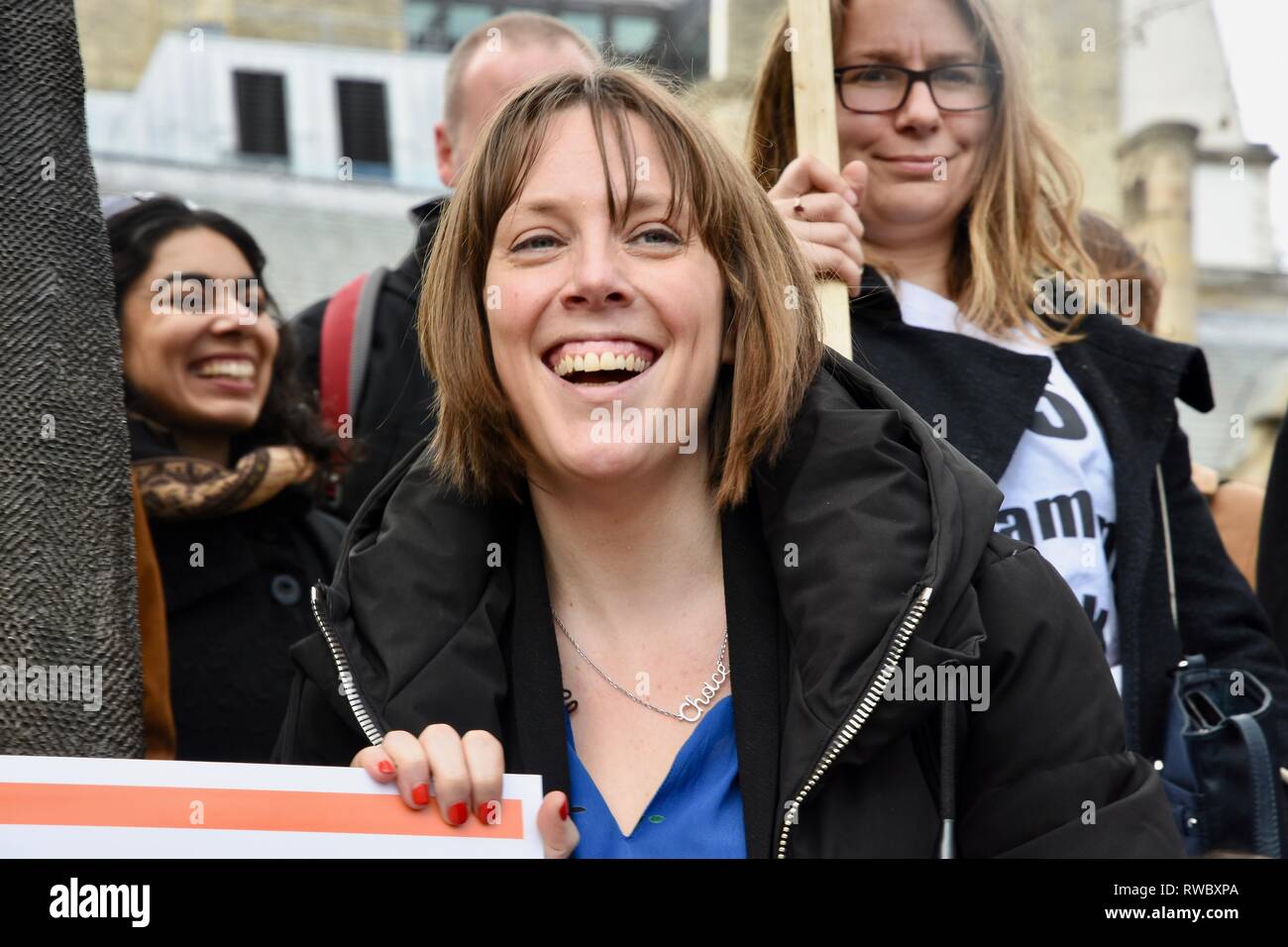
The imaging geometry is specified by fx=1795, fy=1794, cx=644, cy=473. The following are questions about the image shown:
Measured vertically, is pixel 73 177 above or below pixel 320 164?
below

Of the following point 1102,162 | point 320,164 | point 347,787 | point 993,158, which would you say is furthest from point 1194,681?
point 1102,162

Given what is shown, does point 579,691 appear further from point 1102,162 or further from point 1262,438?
point 1102,162

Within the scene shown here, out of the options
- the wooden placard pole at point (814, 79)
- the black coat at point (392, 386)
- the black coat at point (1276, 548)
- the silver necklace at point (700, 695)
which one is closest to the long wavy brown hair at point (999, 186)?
the wooden placard pole at point (814, 79)

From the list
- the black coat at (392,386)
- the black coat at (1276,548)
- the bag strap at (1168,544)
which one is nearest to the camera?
the bag strap at (1168,544)

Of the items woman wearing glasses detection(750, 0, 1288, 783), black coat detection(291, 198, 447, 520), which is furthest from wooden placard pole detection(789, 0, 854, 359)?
black coat detection(291, 198, 447, 520)

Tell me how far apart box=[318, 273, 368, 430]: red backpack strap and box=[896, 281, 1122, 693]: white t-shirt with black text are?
1.74m

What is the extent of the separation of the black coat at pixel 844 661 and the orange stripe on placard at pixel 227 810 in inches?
6.8

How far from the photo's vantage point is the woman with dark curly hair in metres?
3.91

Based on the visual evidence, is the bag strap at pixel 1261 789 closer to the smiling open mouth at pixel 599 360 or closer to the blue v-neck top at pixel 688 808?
the blue v-neck top at pixel 688 808

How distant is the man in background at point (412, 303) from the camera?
4363 millimetres

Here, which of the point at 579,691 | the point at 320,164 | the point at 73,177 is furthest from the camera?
the point at 320,164
